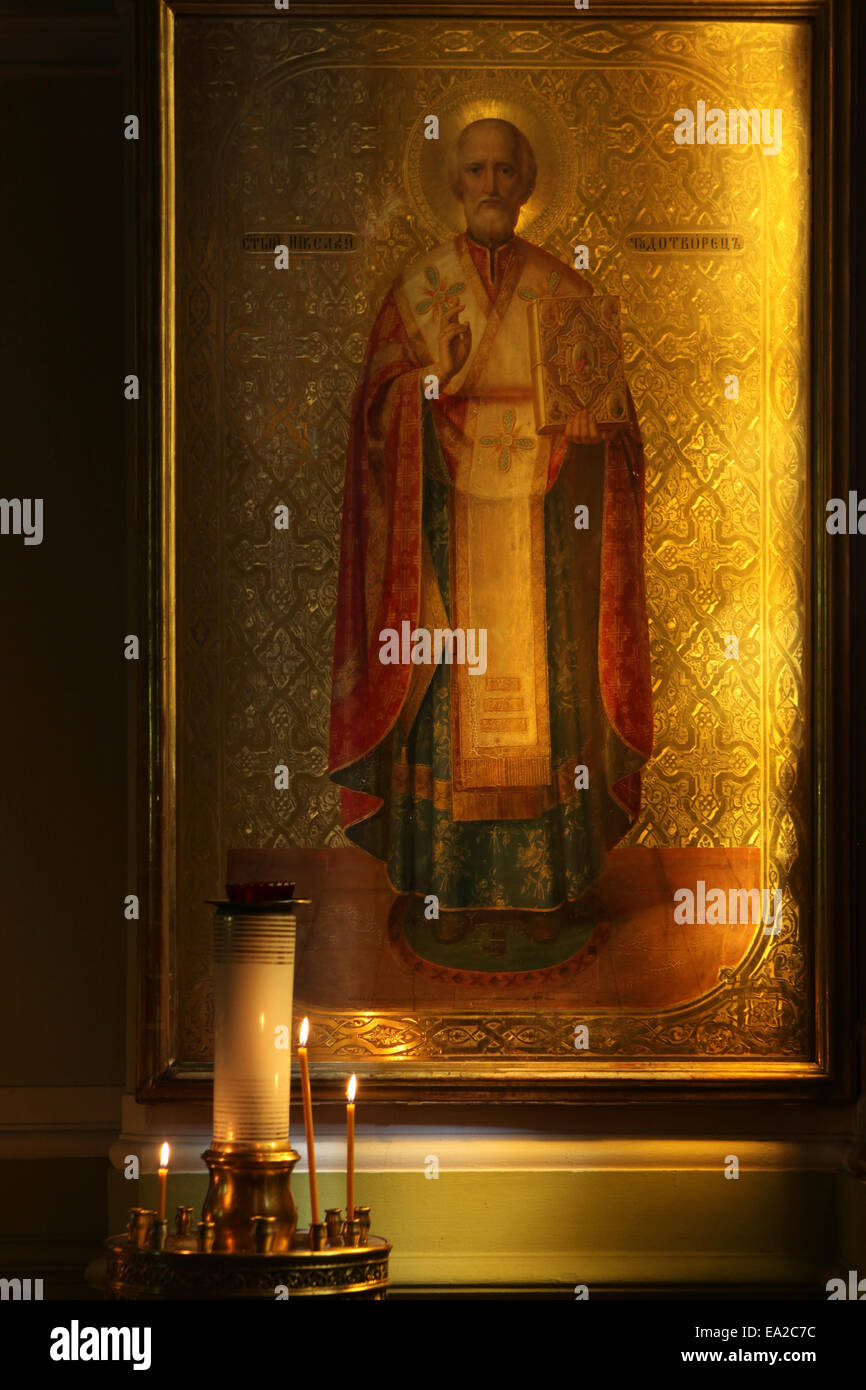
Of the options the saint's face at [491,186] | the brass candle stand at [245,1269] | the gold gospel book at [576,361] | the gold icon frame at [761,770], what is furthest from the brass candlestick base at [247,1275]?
the saint's face at [491,186]

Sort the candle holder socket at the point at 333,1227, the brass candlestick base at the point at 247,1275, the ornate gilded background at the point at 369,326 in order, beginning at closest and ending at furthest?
the brass candlestick base at the point at 247,1275
the candle holder socket at the point at 333,1227
the ornate gilded background at the point at 369,326

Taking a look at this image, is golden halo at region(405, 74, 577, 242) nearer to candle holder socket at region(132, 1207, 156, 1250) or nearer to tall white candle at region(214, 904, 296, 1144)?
tall white candle at region(214, 904, 296, 1144)

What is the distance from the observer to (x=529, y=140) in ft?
12.8

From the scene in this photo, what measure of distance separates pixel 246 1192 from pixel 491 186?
2.24 m

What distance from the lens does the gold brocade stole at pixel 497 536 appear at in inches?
152

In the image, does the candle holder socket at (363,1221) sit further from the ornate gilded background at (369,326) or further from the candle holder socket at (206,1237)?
the ornate gilded background at (369,326)

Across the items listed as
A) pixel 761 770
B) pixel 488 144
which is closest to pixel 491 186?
pixel 488 144

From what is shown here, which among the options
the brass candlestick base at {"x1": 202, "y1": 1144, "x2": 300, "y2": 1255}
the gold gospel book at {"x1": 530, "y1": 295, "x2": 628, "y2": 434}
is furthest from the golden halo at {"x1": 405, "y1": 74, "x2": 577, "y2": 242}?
the brass candlestick base at {"x1": 202, "y1": 1144, "x2": 300, "y2": 1255}

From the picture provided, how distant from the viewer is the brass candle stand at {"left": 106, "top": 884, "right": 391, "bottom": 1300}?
8.68 ft

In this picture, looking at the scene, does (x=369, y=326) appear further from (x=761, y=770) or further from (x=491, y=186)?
(x=761, y=770)

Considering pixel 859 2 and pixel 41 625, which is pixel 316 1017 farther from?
pixel 859 2

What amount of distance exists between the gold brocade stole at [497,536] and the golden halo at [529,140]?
73 mm

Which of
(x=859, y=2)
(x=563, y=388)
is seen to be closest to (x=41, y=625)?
(x=563, y=388)

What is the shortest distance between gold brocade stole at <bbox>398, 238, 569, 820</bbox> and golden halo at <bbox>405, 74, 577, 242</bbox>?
0.24ft
